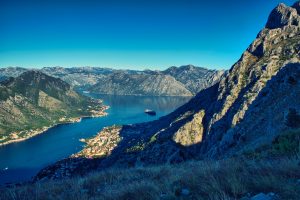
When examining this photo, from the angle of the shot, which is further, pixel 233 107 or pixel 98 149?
pixel 98 149

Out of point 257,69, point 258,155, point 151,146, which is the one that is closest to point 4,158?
point 151,146

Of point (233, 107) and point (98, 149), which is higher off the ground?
point (233, 107)

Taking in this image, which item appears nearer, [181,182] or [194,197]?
[194,197]

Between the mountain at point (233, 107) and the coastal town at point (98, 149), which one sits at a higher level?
the mountain at point (233, 107)

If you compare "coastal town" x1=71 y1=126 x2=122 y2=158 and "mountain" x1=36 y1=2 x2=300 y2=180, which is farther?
"coastal town" x1=71 y1=126 x2=122 y2=158

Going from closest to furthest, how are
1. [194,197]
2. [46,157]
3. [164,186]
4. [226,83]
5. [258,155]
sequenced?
[194,197] → [164,186] → [258,155] → [226,83] → [46,157]

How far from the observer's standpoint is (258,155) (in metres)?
12.9

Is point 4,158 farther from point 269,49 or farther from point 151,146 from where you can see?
point 269,49

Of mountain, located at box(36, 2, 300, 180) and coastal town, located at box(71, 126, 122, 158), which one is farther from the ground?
mountain, located at box(36, 2, 300, 180)

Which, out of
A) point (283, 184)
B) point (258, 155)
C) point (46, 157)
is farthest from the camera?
point (46, 157)

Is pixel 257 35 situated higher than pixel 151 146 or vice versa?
pixel 257 35

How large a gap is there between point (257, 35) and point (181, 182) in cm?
15304

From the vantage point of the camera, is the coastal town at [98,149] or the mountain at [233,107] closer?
the mountain at [233,107]

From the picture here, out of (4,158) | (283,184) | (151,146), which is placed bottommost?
(4,158)
